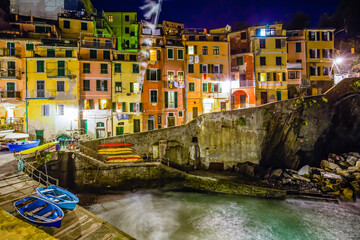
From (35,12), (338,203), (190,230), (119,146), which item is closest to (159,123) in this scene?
(119,146)

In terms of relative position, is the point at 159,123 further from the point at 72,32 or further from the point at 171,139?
the point at 72,32

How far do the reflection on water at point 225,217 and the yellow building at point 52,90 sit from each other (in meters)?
16.3

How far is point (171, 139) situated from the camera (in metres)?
24.9

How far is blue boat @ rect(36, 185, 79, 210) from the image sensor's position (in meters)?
10.0

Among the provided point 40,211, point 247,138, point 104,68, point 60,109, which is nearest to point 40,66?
point 60,109

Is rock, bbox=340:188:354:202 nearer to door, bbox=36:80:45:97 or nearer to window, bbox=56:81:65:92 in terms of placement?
window, bbox=56:81:65:92

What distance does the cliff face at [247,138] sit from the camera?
2492 cm

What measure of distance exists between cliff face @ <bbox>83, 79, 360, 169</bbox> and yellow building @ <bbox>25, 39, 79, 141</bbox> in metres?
11.3

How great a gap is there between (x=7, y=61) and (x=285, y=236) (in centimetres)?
3842

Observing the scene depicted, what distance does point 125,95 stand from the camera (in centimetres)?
3102

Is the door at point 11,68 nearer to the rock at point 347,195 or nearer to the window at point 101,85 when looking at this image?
the window at point 101,85

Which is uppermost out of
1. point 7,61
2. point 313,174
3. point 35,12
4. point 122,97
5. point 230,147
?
point 35,12

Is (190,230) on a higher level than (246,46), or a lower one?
lower

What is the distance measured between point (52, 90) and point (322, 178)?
36933 mm
